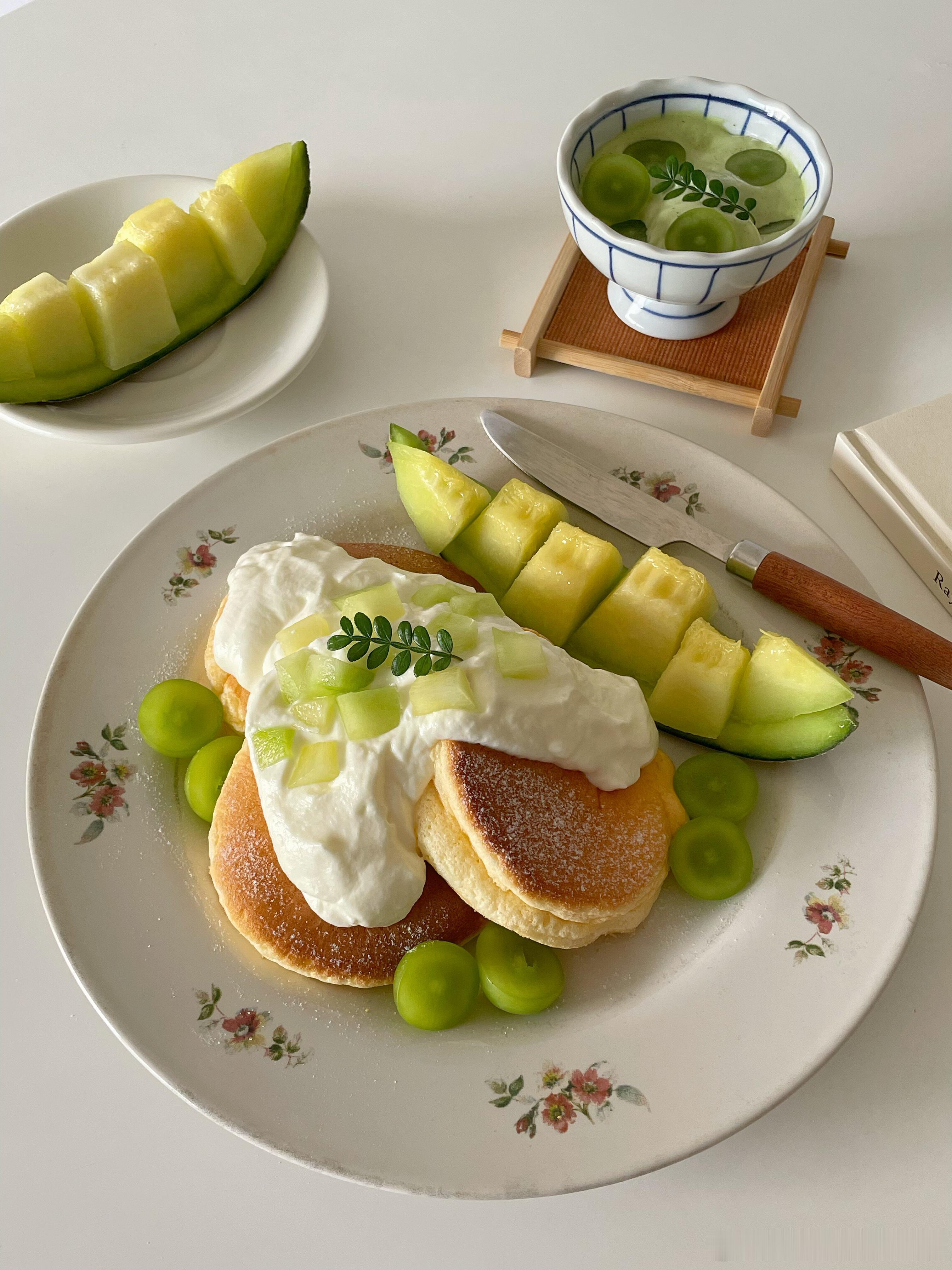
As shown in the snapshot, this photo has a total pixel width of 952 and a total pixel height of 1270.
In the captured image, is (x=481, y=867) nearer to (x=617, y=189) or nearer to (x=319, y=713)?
(x=319, y=713)

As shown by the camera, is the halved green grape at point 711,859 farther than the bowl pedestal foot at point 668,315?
No

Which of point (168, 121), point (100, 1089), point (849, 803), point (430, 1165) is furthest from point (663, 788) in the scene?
point (168, 121)

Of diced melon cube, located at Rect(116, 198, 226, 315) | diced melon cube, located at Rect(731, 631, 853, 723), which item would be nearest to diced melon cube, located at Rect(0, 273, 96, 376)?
diced melon cube, located at Rect(116, 198, 226, 315)

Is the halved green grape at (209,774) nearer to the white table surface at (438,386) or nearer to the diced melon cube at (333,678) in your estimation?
the diced melon cube at (333,678)

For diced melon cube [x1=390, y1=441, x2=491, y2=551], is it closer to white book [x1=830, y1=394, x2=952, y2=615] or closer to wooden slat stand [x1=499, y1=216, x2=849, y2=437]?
wooden slat stand [x1=499, y1=216, x2=849, y2=437]

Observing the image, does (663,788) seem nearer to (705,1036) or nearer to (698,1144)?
(705,1036)

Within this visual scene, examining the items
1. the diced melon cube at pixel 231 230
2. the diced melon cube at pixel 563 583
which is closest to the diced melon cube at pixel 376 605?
the diced melon cube at pixel 563 583
